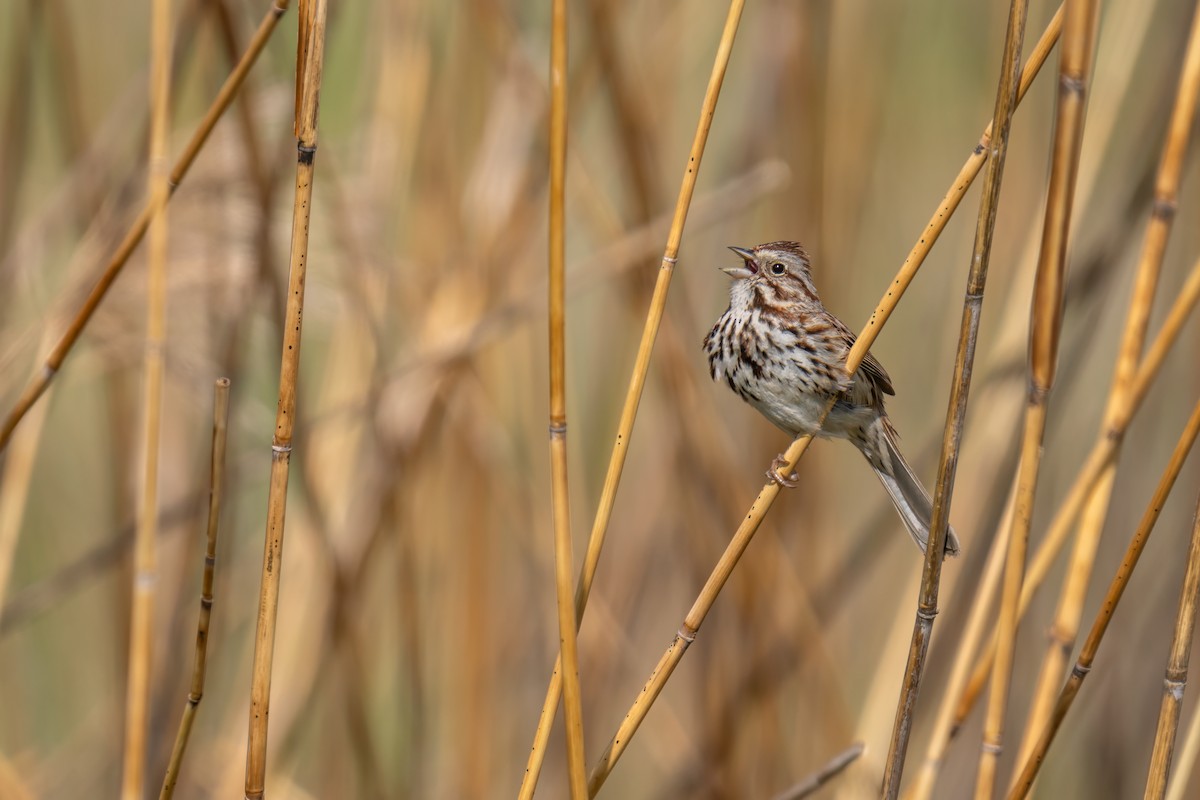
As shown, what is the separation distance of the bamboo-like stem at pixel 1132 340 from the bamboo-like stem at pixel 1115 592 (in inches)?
3.5

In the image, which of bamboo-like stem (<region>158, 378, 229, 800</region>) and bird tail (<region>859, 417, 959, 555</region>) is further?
bird tail (<region>859, 417, 959, 555</region>)

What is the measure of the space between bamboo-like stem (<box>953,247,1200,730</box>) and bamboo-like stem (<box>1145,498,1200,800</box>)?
0.15 m

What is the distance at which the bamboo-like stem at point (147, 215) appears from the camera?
1572 millimetres

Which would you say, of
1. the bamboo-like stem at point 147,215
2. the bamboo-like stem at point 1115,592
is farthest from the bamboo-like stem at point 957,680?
the bamboo-like stem at point 147,215

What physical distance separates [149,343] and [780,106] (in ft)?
5.18

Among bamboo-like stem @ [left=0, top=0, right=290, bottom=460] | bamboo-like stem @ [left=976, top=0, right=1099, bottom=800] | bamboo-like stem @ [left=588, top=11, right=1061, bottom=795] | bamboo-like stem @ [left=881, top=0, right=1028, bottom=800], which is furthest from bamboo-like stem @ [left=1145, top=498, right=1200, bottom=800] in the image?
bamboo-like stem @ [left=0, top=0, right=290, bottom=460]

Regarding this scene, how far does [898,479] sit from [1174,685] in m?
1.00

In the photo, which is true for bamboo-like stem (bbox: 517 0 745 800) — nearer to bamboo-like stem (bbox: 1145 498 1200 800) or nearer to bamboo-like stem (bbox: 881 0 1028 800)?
bamboo-like stem (bbox: 881 0 1028 800)

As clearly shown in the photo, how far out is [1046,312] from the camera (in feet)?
4.58

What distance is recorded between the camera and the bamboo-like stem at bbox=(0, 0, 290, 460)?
1.57 meters

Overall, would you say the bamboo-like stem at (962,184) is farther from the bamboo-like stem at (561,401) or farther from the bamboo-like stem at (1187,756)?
the bamboo-like stem at (1187,756)

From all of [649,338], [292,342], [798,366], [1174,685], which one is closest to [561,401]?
[649,338]

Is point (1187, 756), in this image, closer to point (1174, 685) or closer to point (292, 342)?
point (1174, 685)

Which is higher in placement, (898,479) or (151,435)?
(898,479)
